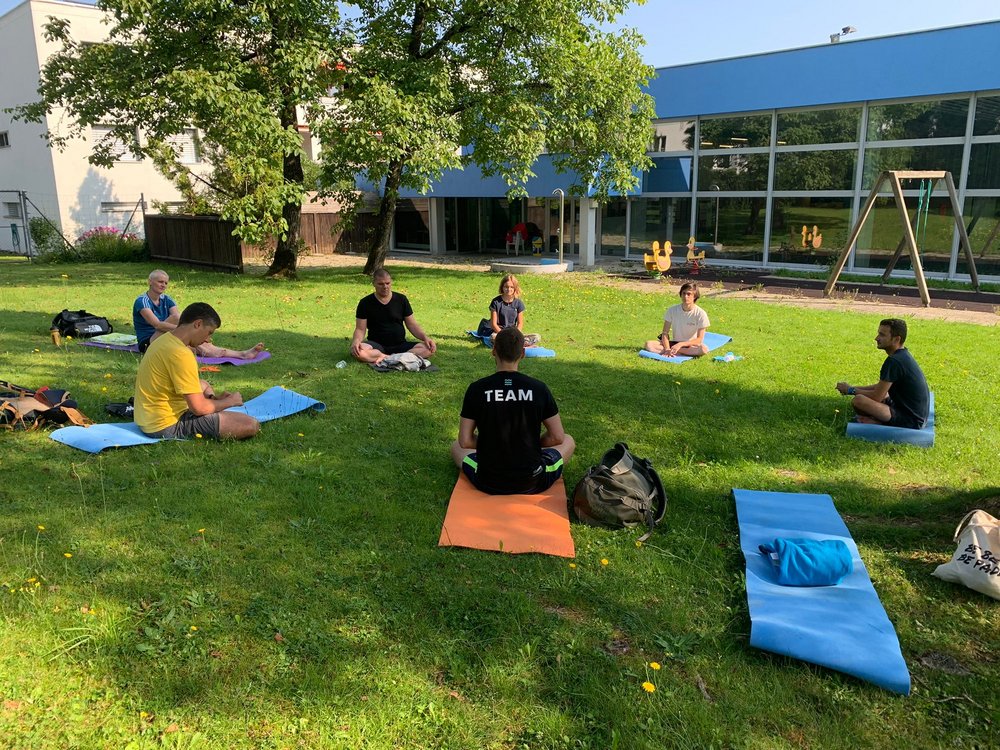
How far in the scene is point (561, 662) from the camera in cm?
331

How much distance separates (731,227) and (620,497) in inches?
752

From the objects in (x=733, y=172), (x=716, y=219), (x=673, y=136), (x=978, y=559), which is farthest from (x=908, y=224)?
(x=978, y=559)

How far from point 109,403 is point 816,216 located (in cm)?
1862

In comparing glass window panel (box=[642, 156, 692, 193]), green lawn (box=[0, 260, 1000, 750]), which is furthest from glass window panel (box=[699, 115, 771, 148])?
green lawn (box=[0, 260, 1000, 750])

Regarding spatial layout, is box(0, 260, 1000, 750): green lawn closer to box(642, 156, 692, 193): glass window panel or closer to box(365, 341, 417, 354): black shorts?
box(365, 341, 417, 354): black shorts

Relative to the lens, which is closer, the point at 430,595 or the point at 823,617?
the point at 823,617

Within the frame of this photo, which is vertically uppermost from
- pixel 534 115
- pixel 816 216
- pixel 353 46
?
pixel 353 46

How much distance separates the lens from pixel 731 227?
2188 cm

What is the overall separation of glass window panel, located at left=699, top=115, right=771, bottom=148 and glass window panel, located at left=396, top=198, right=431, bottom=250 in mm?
11398

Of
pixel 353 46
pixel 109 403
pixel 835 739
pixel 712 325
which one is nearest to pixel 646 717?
pixel 835 739

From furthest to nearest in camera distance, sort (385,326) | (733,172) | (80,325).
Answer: (733,172) → (80,325) → (385,326)

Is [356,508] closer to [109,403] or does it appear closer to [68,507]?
[68,507]

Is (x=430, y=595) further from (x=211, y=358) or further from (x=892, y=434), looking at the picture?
(x=211, y=358)

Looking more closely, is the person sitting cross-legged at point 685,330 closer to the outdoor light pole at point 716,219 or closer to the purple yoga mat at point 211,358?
the purple yoga mat at point 211,358
